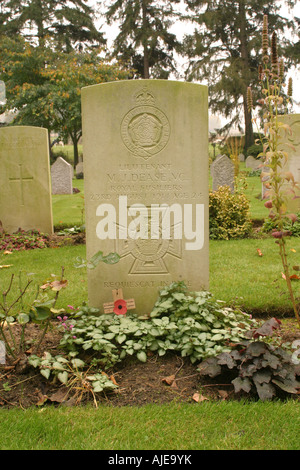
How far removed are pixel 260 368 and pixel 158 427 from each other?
75 cm

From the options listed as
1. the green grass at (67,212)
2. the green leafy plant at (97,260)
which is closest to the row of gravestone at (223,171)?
the green grass at (67,212)

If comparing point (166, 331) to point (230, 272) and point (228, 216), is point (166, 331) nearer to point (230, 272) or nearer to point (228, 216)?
point (230, 272)

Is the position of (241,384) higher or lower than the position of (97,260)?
→ lower

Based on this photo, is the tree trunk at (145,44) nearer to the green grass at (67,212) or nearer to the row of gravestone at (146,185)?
the green grass at (67,212)

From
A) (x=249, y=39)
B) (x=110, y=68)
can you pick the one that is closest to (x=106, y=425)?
(x=110, y=68)

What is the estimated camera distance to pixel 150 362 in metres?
3.06

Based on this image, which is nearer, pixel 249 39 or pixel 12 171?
pixel 12 171

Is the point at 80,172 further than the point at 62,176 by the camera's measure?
Yes

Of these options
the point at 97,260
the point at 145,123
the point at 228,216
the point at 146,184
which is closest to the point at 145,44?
the point at 228,216

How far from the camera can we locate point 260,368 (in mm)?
2592

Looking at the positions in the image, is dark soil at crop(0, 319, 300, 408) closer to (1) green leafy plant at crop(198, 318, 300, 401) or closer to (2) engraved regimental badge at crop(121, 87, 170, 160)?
(1) green leafy plant at crop(198, 318, 300, 401)

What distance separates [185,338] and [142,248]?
974 millimetres

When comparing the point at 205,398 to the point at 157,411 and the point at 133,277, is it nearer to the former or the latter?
the point at 157,411

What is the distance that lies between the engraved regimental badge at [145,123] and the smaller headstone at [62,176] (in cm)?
1158
